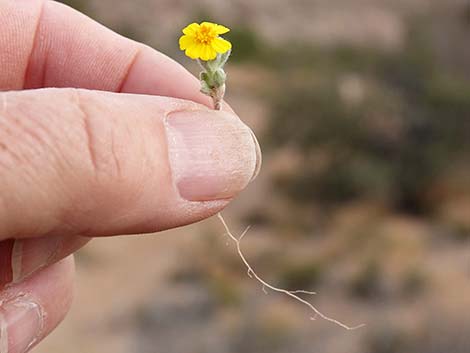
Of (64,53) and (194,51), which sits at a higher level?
(194,51)

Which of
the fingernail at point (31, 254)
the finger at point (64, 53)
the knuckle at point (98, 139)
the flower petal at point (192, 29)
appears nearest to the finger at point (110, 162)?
the knuckle at point (98, 139)

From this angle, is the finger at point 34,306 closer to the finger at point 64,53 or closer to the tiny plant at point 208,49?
the finger at point 64,53

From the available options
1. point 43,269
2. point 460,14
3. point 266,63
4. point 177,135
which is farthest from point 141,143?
point 460,14

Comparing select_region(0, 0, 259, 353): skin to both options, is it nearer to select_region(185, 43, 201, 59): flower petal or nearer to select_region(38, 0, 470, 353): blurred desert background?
select_region(185, 43, 201, 59): flower petal

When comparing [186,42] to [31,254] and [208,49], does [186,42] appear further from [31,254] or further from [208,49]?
[31,254]

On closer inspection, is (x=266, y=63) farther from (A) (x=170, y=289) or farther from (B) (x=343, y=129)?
(A) (x=170, y=289)

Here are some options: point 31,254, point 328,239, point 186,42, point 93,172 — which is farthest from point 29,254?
point 328,239

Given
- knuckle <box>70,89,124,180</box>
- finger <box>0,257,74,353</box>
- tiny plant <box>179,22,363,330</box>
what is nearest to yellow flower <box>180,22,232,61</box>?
tiny plant <box>179,22,363,330</box>
